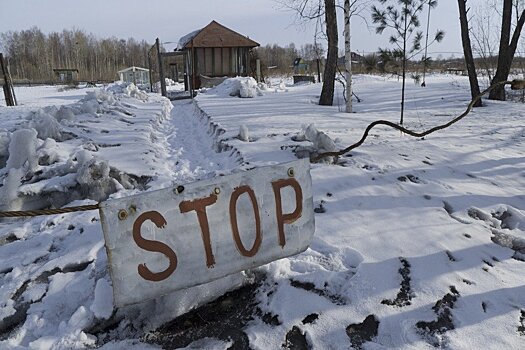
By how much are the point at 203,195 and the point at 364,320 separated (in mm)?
1044

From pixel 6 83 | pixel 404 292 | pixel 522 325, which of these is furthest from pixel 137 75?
pixel 522 325

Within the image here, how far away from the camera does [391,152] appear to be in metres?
4.68

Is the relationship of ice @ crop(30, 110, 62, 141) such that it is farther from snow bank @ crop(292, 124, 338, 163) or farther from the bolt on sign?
the bolt on sign

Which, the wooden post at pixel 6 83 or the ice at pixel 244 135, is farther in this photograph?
the wooden post at pixel 6 83

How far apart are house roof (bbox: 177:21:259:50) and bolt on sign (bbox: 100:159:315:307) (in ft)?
88.0

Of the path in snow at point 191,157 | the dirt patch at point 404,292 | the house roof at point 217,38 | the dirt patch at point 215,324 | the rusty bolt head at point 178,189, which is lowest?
the dirt patch at point 215,324

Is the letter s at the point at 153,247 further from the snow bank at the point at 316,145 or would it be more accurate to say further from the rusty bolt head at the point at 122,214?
the snow bank at the point at 316,145

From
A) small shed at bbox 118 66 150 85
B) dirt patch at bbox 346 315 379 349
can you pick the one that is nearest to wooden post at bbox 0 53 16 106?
small shed at bbox 118 66 150 85

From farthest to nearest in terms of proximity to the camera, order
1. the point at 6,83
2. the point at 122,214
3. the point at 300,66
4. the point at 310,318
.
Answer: the point at 300,66 < the point at 6,83 < the point at 310,318 < the point at 122,214

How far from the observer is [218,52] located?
27828 mm

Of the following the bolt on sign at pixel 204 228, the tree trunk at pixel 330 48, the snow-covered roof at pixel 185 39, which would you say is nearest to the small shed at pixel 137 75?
the snow-covered roof at pixel 185 39

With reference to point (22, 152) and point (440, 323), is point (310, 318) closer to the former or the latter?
point (440, 323)

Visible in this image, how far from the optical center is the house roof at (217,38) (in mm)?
27047

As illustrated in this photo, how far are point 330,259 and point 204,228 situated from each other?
42.6 inches
